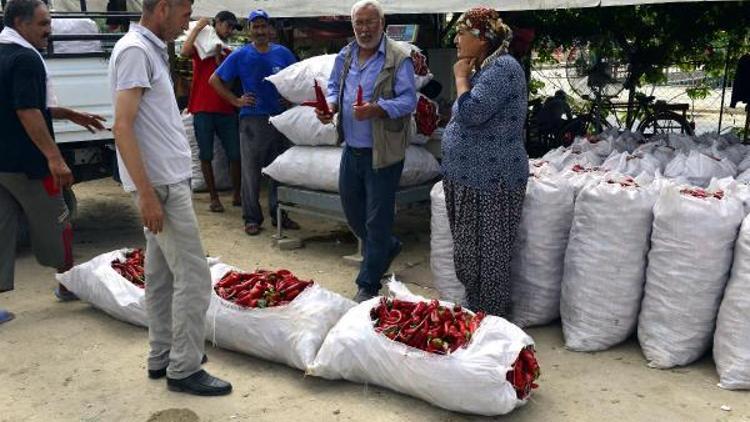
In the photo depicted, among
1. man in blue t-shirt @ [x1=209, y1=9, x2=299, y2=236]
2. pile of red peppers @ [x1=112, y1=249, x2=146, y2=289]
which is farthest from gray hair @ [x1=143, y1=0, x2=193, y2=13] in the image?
man in blue t-shirt @ [x1=209, y1=9, x2=299, y2=236]

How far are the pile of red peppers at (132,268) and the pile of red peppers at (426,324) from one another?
156cm

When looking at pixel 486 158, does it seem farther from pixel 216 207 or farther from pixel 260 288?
pixel 216 207

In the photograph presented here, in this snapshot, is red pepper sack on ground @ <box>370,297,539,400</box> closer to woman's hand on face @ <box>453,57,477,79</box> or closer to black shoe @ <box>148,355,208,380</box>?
black shoe @ <box>148,355,208,380</box>

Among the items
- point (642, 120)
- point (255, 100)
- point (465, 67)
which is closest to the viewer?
point (465, 67)

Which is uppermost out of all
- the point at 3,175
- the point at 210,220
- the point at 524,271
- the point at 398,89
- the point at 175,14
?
the point at 175,14

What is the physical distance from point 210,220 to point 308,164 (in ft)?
5.52

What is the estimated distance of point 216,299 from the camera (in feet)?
12.0

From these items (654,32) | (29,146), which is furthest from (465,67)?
(654,32)

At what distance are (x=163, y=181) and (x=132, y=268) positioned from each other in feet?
4.64

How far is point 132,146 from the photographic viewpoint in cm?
283

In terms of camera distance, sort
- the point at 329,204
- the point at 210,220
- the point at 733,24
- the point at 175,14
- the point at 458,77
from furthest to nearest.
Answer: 1. the point at 733,24
2. the point at 210,220
3. the point at 329,204
4. the point at 458,77
5. the point at 175,14

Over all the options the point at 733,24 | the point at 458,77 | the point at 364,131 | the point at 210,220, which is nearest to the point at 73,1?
the point at 210,220

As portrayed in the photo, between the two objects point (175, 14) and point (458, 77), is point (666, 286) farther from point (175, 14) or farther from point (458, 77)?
point (175, 14)

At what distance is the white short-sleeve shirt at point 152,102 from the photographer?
9.31 feet
